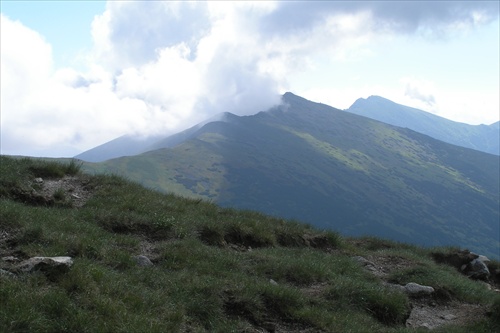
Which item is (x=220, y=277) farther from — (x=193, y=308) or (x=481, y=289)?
(x=481, y=289)

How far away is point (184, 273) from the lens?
36.1 ft

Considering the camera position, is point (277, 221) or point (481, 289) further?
point (277, 221)

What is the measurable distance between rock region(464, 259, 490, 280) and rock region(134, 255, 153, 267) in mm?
14744

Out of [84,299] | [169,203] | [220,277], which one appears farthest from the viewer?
[169,203]

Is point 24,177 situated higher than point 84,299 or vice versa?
point 24,177

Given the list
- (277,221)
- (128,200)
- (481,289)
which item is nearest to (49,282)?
(128,200)

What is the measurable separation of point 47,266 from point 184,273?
134 inches

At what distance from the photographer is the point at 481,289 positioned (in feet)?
51.0

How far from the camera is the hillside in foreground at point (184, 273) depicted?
320 inches

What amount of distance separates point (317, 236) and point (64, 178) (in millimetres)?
11065

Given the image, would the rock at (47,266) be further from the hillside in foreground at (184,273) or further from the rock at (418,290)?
the rock at (418,290)

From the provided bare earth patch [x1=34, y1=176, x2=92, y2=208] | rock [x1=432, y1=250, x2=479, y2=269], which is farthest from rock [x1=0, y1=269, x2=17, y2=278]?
rock [x1=432, y1=250, x2=479, y2=269]

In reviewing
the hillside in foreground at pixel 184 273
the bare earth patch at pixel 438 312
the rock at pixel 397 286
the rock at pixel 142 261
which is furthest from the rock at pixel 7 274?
the rock at pixel 397 286

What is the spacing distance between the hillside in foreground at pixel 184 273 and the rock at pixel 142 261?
0.14ft
